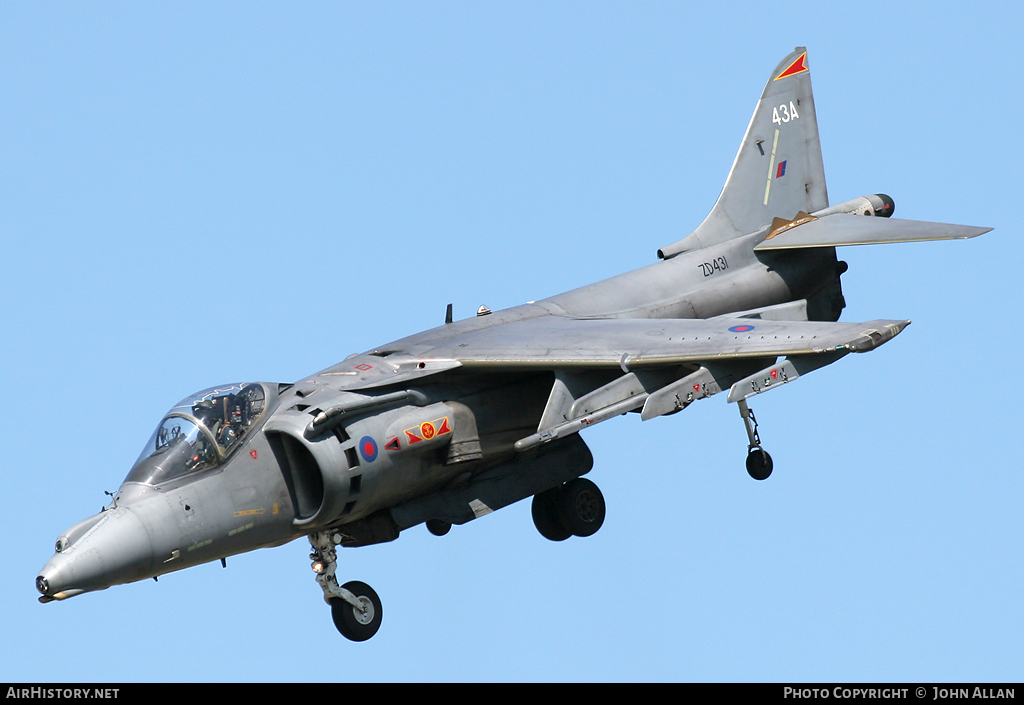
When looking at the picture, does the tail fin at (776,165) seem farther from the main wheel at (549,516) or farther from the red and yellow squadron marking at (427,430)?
the red and yellow squadron marking at (427,430)

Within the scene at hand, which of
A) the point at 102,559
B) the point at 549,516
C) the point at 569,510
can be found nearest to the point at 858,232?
the point at 569,510

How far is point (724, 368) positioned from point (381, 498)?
3.99 metres

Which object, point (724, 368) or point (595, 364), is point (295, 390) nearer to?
point (595, 364)

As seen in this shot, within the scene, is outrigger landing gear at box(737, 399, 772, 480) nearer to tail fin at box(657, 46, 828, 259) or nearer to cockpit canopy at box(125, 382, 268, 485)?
tail fin at box(657, 46, 828, 259)


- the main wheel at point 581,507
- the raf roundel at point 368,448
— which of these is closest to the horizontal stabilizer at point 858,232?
the main wheel at point 581,507

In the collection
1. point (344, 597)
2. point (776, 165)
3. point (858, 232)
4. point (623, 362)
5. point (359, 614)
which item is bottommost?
point (359, 614)

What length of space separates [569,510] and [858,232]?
536 cm

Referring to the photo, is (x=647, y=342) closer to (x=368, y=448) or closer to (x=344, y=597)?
(x=368, y=448)

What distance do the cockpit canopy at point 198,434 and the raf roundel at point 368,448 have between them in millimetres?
1133

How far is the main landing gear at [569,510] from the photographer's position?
761 inches

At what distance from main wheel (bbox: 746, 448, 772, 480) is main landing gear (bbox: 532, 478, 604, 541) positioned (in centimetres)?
212

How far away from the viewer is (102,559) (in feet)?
50.9

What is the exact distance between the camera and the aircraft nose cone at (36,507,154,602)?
50.2 ft

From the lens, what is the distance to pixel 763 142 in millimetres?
22500
